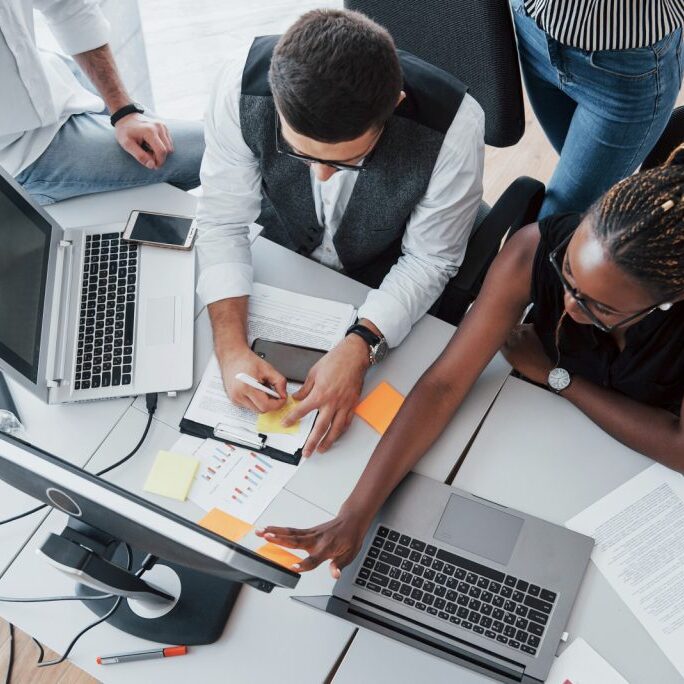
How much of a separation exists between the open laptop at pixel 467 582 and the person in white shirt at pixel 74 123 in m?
1.01

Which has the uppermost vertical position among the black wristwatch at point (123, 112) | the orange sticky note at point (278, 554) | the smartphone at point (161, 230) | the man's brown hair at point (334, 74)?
the man's brown hair at point (334, 74)

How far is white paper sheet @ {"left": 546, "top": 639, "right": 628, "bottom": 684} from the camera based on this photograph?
43.3 inches

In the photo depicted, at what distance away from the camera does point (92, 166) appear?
5.43 ft

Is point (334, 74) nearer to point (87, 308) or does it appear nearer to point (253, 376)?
point (253, 376)

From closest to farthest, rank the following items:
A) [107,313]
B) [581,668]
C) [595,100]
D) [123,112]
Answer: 1. [581,668]
2. [107,313]
3. [595,100]
4. [123,112]

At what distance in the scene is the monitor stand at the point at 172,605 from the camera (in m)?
1.16

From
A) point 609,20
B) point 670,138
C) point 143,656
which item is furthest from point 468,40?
point 143,656

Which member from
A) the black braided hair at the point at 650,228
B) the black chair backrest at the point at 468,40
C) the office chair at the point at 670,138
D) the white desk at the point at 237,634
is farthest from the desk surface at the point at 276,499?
the office chair at the point at 670,138

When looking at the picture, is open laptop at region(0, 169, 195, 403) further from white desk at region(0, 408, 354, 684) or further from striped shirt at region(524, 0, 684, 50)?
striped shirt at region(524, 0, 684, 50)

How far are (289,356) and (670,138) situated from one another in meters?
0.98

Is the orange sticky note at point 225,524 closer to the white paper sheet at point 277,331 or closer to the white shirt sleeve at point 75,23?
the white paper sheet at point 277,331

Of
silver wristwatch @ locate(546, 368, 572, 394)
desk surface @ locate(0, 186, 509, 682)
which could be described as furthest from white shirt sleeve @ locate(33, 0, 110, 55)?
silver wristwatch @ locate(546, 368, 572, 394)

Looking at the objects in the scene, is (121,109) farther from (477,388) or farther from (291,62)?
(477,388)

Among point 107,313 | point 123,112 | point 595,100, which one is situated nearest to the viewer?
point 107,313
